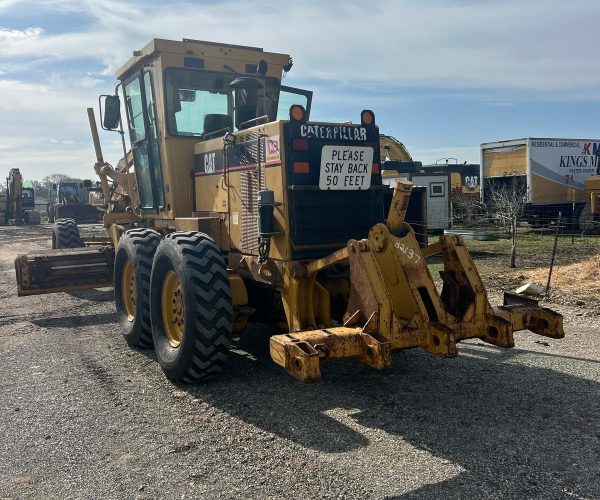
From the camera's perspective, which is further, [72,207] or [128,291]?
[72,207]

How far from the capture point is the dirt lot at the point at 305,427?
12.0 ft

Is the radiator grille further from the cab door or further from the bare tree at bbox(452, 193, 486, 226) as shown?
the bare tree at bbox(452, 193, 486, 226)

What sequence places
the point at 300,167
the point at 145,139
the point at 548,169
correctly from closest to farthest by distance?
the point at 300,167 → the point at 145,139 → the point at 548,169

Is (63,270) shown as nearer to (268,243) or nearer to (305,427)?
(268,243)

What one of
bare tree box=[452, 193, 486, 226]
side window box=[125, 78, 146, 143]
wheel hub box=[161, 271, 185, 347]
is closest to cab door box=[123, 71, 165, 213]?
side window box=[125, 78, 146, 143]

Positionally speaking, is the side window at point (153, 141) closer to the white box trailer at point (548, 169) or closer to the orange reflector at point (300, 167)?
the orange reflector at point (300, 167)

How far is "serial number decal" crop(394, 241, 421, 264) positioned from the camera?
184 inches

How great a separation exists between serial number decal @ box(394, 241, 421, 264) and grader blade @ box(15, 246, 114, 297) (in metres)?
6.27

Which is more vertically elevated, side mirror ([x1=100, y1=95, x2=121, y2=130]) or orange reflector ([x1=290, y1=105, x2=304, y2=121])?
side mirror ([x1=100, y1=95, x2=121, y2=130])

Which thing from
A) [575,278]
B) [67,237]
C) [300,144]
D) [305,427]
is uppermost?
[300,144]

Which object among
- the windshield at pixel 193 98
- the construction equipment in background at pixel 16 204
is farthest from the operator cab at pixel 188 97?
the construction equipment in background at pixel 16 204

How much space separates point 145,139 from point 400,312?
14.3 ft

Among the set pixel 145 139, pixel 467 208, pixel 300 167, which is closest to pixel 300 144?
pixel 300 167

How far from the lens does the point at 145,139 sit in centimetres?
754
